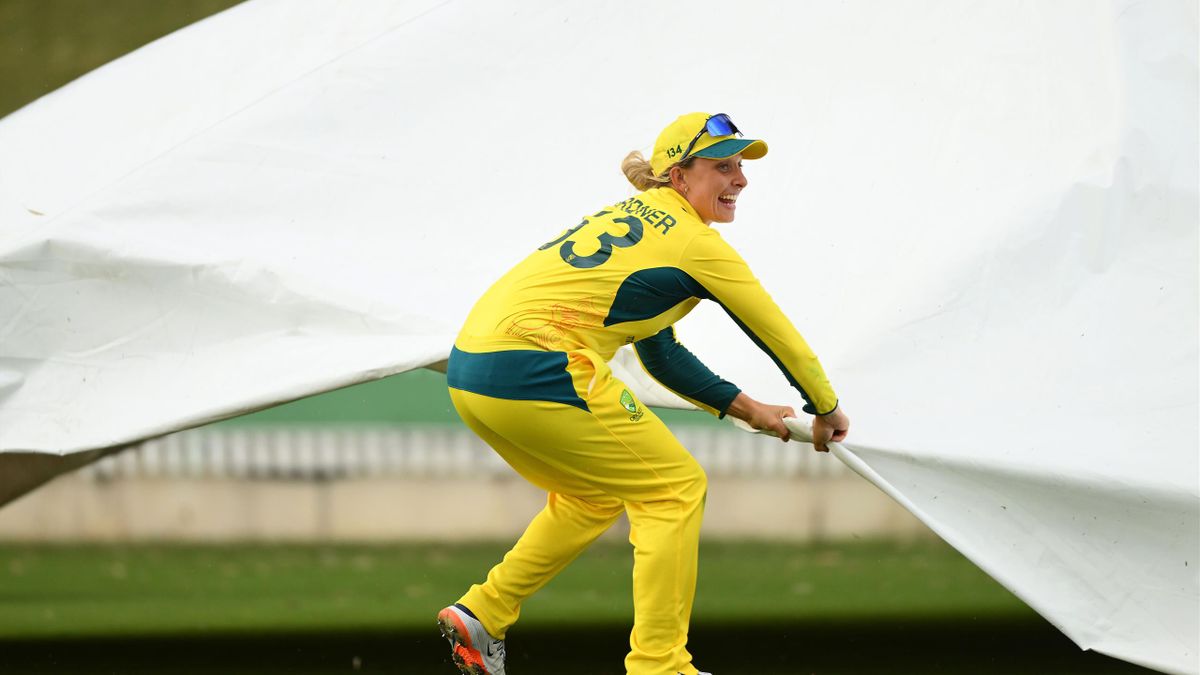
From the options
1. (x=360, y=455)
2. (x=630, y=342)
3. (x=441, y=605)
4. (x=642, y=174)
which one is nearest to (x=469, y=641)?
(x=630, y=342)

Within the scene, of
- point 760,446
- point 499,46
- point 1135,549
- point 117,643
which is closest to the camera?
point 1135,549

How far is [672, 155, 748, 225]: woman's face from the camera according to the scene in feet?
13.7

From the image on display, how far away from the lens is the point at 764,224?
4.88 m

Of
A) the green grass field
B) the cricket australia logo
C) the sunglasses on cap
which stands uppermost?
the sunglasses on cap

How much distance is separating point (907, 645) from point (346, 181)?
2.59 m

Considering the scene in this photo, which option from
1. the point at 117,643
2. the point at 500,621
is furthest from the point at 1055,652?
A: the point at 117,643

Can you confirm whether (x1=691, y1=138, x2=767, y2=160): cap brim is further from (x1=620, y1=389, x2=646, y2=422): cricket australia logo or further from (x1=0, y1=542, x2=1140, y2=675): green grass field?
(x1=0, y1=542, x2=1140, y2=675): green grass field

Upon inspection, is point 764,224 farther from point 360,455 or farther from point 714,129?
point 360,455

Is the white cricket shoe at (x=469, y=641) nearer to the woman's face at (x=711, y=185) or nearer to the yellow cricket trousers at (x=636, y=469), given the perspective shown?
the yellow cricket trousers at (x=636, y=469)

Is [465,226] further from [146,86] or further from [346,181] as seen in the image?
[146,86]

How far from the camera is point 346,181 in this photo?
5113mm

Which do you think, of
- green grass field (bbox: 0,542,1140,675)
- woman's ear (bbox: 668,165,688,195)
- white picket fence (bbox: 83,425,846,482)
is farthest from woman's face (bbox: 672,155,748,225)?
white picket fence (bbox: 83,425,846,482)

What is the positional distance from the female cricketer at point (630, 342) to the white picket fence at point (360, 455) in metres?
5.35

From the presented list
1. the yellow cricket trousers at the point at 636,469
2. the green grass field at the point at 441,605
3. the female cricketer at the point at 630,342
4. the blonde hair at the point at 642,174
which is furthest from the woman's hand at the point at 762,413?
the green grass field at the point at 441,605
